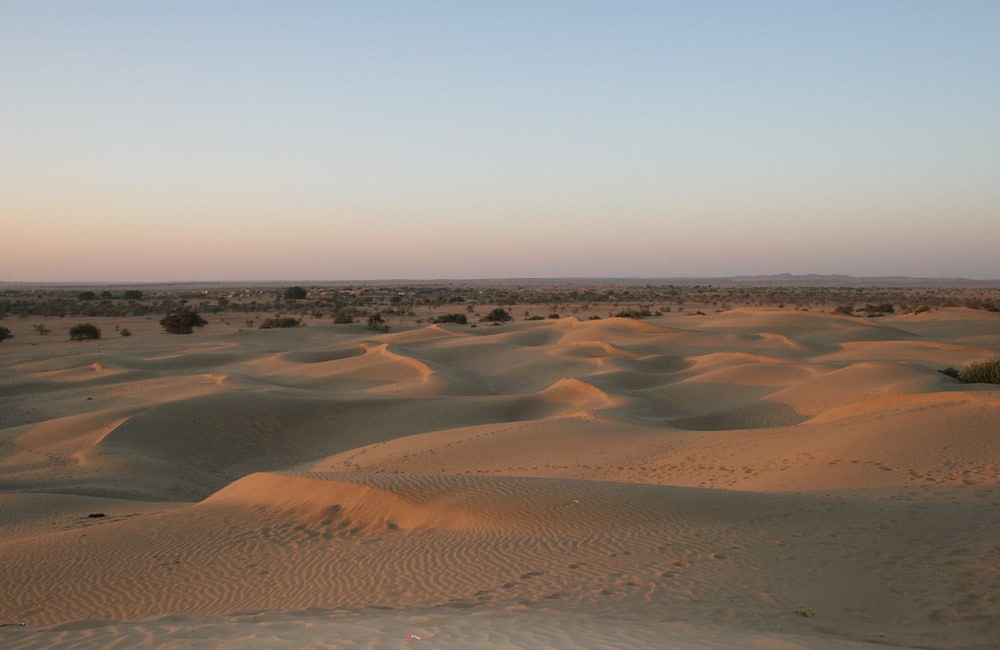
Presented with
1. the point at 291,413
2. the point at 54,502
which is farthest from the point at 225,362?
the point at 54,502

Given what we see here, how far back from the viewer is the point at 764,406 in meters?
22.3

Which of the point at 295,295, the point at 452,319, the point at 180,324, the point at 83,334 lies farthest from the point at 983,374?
the point at 295,295

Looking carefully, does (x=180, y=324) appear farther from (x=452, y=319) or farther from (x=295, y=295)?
(x=295, y=295)

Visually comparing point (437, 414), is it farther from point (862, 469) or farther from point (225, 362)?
point (225, 362)

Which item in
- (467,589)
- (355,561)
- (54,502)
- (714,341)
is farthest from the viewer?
(714,341)

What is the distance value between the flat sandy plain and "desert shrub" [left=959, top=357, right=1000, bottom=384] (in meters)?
1.14

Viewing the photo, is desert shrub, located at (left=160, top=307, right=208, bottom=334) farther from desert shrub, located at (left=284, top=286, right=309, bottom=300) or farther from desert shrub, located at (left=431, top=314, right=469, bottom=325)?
desert shrub, located at (left=284, top=286, right=309, bottom=300)

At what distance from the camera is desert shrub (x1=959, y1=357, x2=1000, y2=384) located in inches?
860

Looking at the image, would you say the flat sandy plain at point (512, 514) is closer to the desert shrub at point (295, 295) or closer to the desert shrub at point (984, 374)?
the desert shrub at point (984, 374)

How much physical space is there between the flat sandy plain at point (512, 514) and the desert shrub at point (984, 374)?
114 cm

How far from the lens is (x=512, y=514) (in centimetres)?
1036

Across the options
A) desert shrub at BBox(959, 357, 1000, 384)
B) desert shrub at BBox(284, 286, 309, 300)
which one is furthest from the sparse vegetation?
desert shrub at BBox(284, 286, 309, 300)

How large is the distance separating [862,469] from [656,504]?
15.0ft

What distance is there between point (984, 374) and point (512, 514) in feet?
59.3
